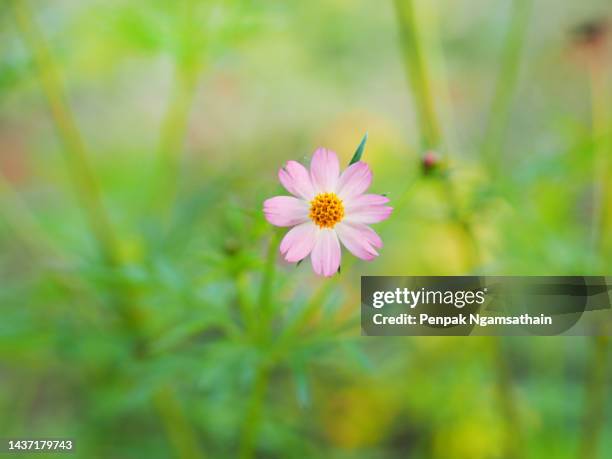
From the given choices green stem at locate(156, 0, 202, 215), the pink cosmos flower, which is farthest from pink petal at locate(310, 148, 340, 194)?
green stem at locate(156, 0, 202, 215)

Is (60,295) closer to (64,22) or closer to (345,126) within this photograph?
(64,22)

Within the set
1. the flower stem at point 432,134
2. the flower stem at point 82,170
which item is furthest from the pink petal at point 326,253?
the flower stem at point 82,170

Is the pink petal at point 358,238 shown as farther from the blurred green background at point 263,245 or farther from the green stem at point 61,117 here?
the green stem at point 61,117

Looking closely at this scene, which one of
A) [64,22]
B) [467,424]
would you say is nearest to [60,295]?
[64,22]

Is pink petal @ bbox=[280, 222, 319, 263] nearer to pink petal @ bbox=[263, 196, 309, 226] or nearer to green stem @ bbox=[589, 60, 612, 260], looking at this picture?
pink petal @ bbox=[263, 196, 309, 226]

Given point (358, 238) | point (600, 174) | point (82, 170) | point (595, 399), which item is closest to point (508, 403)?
point (595, 399)

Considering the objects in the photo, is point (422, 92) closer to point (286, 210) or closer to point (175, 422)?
point (286, 210)
